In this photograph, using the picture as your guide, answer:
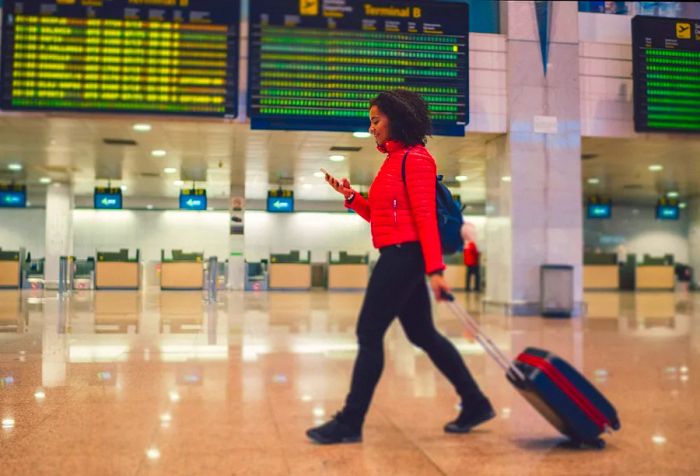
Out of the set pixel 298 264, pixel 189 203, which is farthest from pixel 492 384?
pixel 298 264

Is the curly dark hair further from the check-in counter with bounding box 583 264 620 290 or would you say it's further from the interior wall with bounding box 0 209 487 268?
the interior wall with bounding box 0 209 487 268

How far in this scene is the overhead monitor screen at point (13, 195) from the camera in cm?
1914

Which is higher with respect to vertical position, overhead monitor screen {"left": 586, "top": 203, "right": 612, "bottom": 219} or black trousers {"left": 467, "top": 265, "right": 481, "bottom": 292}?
overhead monitor screen {"left": 586, "top": 203, "right": 612, "bottom": 219}

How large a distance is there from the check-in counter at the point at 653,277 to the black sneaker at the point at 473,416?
23.1m

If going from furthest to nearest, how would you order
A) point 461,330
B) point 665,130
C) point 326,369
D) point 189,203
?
point 189,203
point 665,130
point 461,330
point 326,369

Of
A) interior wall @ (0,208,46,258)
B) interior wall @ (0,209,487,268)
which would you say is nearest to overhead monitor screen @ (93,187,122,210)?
interior wall @ (0,209,487,268)

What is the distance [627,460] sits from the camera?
293 cm

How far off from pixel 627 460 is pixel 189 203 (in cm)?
1722

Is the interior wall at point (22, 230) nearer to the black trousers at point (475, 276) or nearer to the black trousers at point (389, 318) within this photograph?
the black trousers at point (475, 276)

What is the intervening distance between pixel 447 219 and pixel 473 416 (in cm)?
106

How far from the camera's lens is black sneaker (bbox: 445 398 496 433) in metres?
3.37

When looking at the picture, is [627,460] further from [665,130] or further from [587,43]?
[587,43]

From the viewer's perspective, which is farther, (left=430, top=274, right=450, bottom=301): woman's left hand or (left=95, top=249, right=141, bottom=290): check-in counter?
(left=95, top=249, right=141, bottom=290): check-in counter

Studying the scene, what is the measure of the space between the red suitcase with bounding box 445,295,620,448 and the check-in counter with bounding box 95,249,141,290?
20.6 meters
